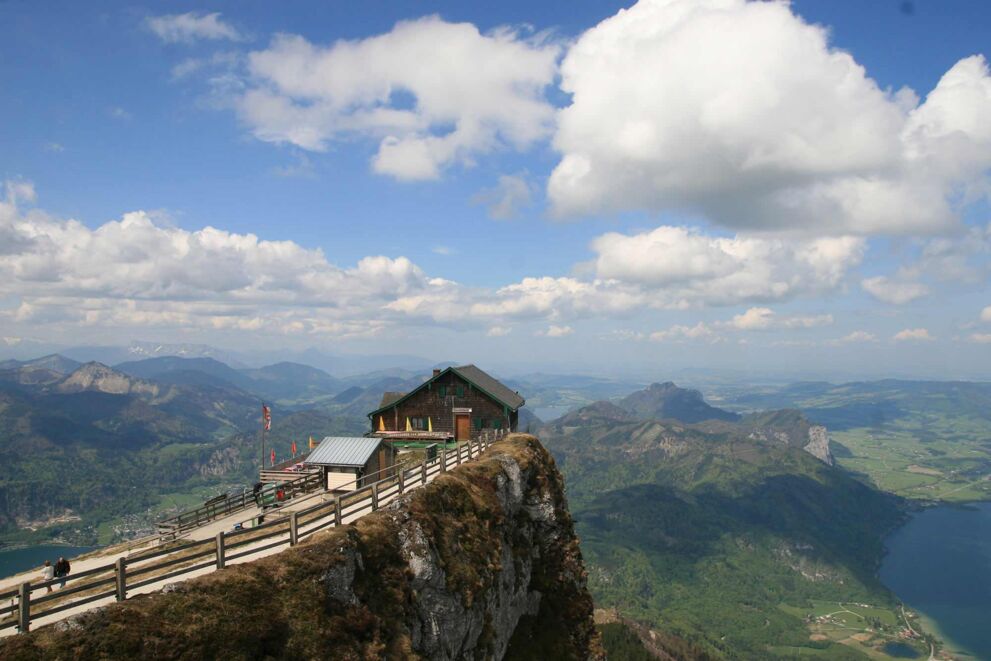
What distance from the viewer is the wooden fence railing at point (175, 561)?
13820 mm

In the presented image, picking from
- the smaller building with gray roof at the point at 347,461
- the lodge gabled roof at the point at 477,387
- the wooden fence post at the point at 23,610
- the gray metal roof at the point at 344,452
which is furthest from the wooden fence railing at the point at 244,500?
the wooden fence post at the point at 23,610

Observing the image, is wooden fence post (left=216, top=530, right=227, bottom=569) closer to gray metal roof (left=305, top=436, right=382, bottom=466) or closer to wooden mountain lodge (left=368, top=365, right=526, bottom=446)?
gray metal roof (left=305, top=436, right=382, bottom=466)

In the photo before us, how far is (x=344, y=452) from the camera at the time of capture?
34969mm

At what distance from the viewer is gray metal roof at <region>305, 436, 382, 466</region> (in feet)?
111

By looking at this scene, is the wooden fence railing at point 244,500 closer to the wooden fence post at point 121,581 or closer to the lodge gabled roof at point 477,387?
the lodge gabled roof at point 477,387

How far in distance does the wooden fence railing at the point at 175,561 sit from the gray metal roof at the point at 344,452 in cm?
152

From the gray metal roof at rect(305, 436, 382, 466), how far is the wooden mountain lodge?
12.6 metres

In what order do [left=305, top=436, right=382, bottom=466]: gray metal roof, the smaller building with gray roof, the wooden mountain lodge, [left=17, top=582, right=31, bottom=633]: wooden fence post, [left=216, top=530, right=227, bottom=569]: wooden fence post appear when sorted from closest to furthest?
[left=17, top=582, right=31, bottom=633]: wooden fence post → [left=216, top=530, right=227, bottom=569]: wooden fence post → the smaller building with gray roof → [left=305, top=436, right=382, bottom=466]: gray metal roof → the wooden mountain lodge

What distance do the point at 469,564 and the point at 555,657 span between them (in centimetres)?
1208

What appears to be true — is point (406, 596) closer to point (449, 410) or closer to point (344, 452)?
point (344, 452)

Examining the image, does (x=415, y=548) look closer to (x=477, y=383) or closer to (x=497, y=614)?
(x=497, y=614)

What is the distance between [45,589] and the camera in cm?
2150

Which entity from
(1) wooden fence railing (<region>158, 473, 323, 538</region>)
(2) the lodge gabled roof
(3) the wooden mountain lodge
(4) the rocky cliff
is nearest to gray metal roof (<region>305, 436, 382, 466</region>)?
(1) wooden fence railing (<region>158, 473, 323, 538</region>)

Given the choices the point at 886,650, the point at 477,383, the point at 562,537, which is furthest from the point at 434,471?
the point at 886,650
